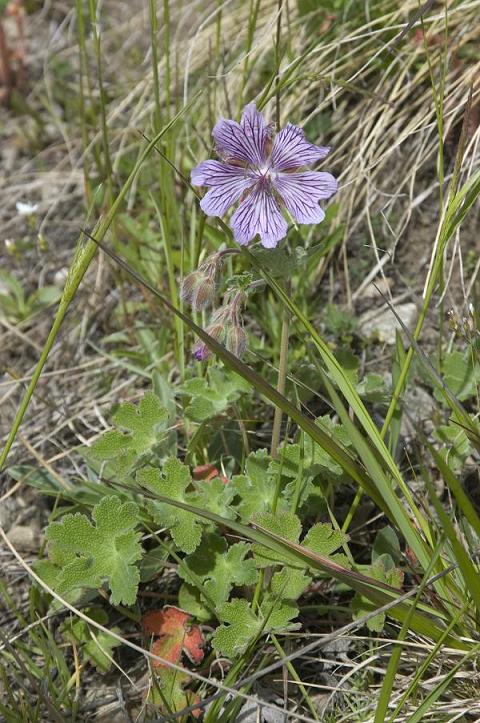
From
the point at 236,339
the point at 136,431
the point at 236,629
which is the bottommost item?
the point at 236,629

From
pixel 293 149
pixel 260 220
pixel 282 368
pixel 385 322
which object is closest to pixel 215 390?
pixel 282 368

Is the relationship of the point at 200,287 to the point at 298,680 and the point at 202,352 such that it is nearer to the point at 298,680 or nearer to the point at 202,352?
the point at 202,352

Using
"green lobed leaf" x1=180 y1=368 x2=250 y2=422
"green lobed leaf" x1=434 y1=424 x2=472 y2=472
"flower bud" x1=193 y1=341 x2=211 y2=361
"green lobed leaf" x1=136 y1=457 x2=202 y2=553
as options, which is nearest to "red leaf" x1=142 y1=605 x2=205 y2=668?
"green lobed leaf" x1=136 y1=457 x2=202 y2=553

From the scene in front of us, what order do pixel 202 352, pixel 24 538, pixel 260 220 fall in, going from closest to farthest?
pixel 260 220 → pixel 202 352 → pixel 24 538

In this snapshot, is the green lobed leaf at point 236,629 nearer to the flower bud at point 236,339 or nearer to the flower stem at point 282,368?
the flower stem at point 282,368

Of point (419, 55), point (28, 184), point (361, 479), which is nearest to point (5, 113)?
point (28, 184)

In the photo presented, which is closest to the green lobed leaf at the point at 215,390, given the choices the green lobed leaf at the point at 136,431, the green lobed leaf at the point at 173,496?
the green lobed leaf at the point at 136,431

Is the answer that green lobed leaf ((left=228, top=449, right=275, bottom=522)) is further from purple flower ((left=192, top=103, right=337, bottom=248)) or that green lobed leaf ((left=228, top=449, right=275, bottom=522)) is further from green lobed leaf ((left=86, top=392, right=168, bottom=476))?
purple flower ((left=192, top=103, right=337, bottom=248))
